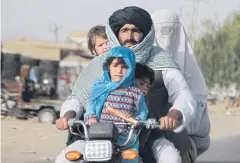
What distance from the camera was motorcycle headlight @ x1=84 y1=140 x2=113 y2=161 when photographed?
3240 millimetres

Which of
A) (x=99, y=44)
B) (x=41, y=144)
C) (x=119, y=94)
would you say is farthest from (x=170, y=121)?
(x=41, y=144)

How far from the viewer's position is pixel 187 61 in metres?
5.14

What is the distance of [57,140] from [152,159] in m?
9.76

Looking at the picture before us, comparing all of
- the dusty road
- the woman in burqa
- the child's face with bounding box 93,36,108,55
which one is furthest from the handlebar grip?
the dusty road

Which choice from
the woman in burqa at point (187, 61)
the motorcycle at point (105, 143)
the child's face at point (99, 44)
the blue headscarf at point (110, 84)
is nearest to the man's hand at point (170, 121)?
the motorcycle at point (105, 143)

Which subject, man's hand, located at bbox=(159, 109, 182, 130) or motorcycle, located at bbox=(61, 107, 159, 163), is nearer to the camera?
motorcycle, located at bbox=(61, 107, 159, 163)

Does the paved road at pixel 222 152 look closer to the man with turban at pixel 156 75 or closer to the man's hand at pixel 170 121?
the man with turban at pixel 156 75

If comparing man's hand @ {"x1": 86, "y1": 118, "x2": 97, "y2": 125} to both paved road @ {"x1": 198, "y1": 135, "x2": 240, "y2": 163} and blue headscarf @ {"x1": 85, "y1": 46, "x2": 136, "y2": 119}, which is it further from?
paved road @ {"x1": 198, "y1": 135, "x2": 240, "y2": 163}

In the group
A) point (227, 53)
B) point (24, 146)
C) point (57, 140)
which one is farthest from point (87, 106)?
point (227, 53)

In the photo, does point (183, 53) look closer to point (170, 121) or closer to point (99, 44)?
point (99, 44)

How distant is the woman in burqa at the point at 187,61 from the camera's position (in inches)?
197

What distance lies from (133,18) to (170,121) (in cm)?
84

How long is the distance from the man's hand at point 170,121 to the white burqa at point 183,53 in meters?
1.27

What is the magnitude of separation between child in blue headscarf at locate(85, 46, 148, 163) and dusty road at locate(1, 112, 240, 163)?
6151 mm
